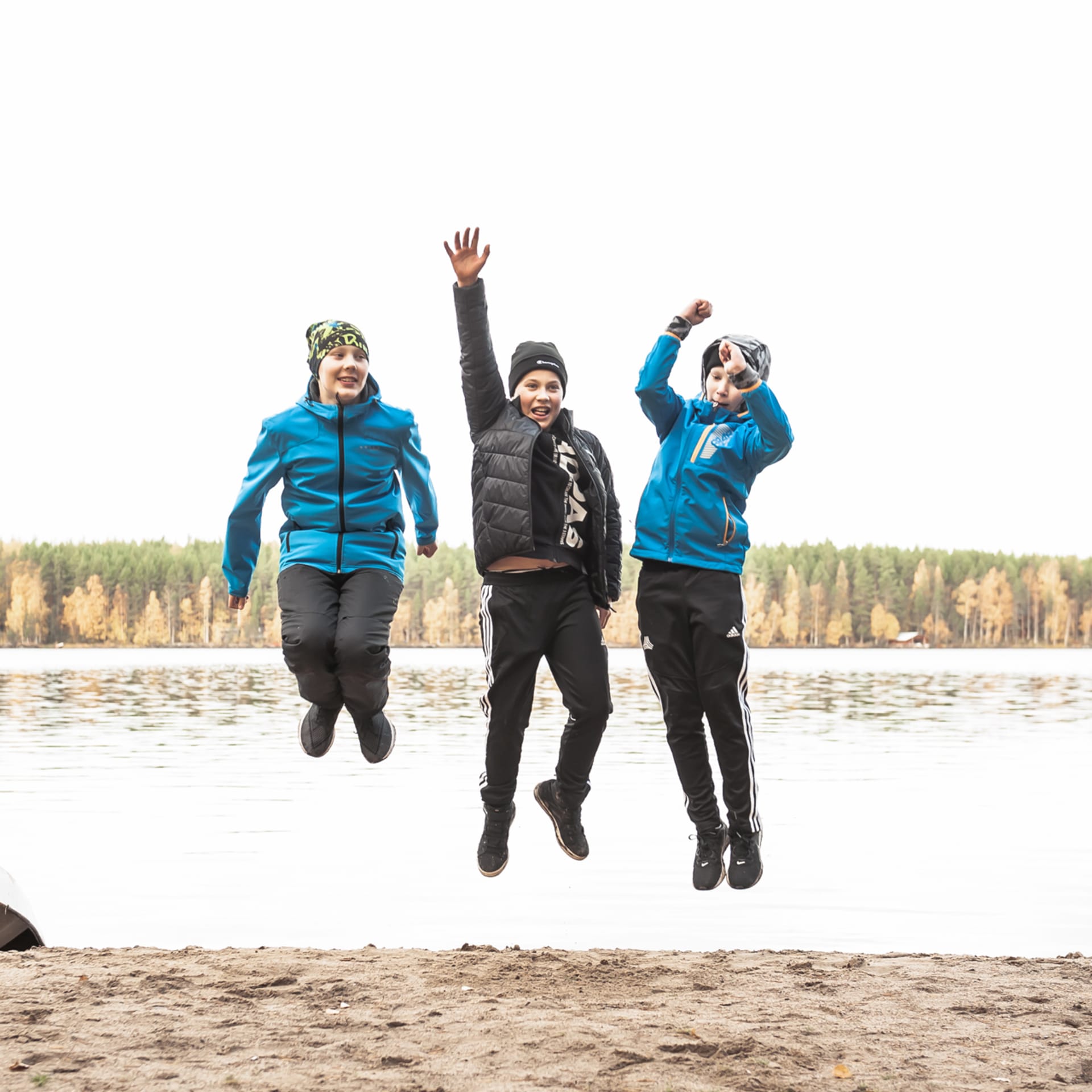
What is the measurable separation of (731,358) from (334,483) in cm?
222

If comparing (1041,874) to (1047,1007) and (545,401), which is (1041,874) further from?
(545,401)

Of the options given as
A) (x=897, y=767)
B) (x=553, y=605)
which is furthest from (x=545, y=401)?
(x=897, y=767)

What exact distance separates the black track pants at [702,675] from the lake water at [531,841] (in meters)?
2.90

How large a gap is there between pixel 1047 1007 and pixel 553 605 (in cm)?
333

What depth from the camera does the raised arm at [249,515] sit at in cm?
748

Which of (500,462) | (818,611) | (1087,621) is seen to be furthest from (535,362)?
(1087,621)

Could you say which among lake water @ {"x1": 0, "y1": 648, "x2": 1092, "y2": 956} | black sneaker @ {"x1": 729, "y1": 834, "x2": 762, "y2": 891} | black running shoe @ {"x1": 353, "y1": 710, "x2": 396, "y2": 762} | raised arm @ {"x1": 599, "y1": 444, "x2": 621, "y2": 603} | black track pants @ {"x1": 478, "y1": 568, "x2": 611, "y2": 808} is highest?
raised arm @ {"x1": 599, "y1": 444, "x2": 621, "y2": 603}

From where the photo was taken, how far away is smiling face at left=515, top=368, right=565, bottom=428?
23.8 feet

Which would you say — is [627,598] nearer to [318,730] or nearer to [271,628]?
[271,628]

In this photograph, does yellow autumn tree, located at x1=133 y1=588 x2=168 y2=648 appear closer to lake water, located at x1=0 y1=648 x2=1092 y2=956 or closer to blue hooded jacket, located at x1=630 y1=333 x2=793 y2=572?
lake water, located at x1=0 y1=648 x2=1092 y2=956

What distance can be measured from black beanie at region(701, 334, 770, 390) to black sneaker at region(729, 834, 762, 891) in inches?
97.8

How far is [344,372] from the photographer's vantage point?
7.32 m

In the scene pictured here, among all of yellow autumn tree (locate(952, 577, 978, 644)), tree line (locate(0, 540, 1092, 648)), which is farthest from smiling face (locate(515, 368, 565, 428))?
yellow autumn tree (locate(952, 577, 978, 644))

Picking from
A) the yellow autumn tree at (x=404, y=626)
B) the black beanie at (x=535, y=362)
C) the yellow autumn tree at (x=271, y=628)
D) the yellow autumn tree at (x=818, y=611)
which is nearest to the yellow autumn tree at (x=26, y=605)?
the yellow autumn tree at (x=271, y=628)
